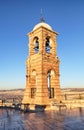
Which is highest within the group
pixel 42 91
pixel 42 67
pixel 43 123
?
pixel 42 67

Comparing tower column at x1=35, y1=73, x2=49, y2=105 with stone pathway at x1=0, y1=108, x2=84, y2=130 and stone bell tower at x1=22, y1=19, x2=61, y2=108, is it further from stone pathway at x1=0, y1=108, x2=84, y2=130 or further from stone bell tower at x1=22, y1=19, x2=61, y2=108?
stone pathway at x1=0, y1=108, x2=84, y2=130

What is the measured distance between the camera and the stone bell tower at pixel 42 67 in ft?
51.3

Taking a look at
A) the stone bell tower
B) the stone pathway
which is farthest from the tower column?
the stone pathway

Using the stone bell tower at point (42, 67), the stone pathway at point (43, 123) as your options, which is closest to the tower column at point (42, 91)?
the stone bell tower at point (42, 67)

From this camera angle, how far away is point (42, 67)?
15820mm

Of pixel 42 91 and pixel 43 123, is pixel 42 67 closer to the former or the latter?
pixel 42 91

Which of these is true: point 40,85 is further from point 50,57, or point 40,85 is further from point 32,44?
point 32,44

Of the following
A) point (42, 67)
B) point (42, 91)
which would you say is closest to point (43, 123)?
point (42, 91)

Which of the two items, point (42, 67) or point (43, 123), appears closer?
point (43, 123)

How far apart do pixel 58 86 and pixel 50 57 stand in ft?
10.0

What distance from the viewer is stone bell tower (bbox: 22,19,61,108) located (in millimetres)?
15648

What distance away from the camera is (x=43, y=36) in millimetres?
16656

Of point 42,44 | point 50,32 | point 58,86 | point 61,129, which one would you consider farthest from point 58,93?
point 61,129

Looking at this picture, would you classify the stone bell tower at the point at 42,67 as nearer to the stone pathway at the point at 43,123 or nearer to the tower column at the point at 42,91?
the tower column at the point at 42,91
